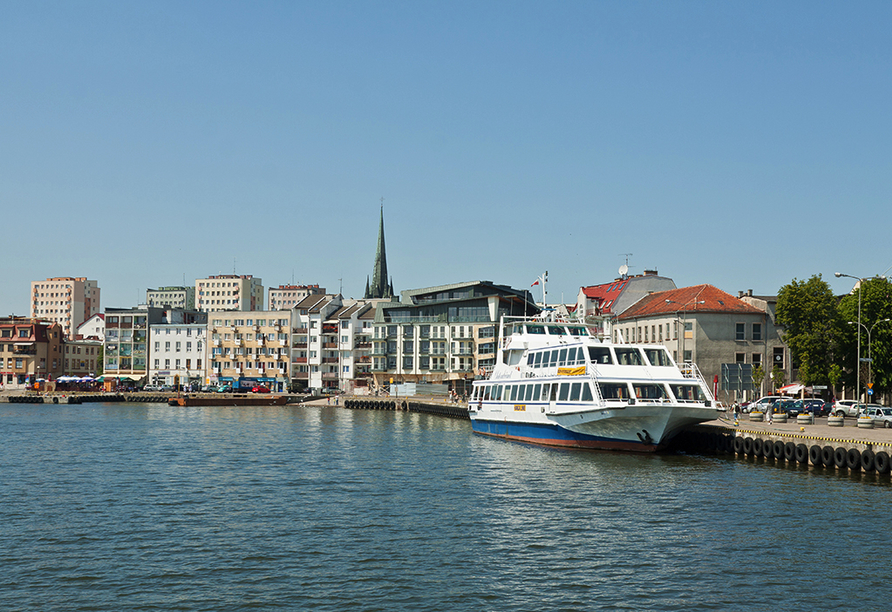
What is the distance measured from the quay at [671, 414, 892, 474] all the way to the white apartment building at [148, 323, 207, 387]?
12122cm

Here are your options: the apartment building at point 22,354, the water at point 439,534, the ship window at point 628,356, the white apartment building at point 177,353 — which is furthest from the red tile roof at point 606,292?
the apartment building at point 22,354

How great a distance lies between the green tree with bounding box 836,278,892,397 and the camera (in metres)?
78.9

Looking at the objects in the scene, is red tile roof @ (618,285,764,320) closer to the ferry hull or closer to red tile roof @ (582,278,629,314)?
red tile roof @ (582,278,629,314)

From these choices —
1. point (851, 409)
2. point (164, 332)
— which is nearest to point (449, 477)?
point (851, 409)

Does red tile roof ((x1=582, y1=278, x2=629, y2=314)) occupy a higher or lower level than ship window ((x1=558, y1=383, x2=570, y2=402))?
higher

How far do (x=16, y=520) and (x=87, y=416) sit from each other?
243 ft

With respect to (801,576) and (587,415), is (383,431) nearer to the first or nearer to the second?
(587,415)

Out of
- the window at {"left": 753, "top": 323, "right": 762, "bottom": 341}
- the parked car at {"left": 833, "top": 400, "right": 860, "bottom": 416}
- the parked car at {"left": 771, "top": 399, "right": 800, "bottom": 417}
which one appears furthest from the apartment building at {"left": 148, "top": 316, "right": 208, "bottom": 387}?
the parked car at {"left": 833, "top": 400, "right": 860, "bottom": 416}

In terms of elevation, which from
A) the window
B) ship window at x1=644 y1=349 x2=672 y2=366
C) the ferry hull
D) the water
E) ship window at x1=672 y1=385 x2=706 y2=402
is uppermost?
the window

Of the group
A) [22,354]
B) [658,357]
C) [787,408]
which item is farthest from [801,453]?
[22,354]

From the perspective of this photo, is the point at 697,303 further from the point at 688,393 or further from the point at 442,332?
the point at 442,332

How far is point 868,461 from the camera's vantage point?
1615 inches

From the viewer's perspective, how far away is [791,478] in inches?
1624

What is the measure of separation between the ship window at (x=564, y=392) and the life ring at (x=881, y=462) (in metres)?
18.3
